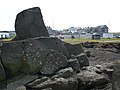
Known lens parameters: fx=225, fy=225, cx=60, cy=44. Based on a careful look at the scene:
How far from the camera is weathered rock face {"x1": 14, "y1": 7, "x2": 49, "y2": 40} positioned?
1192 centimetres

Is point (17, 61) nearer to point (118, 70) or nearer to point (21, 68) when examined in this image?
point (21, 68)

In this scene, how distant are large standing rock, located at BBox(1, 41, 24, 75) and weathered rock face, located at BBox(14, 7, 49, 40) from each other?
193 cm

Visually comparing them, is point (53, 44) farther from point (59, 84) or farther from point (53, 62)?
point (59, 84)

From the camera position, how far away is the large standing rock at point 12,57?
964 cm

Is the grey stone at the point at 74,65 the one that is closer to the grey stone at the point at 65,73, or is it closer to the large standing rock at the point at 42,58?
the large standing rock at the point at 42,58

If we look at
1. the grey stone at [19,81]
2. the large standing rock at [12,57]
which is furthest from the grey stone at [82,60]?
the large standing rock at [12,57]

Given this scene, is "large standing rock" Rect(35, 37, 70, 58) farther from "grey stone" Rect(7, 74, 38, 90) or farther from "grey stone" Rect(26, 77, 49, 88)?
"grey stone" Rect(26, 77, 49, 88)

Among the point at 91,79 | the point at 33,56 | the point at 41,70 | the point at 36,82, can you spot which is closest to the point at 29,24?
the point at 33,56

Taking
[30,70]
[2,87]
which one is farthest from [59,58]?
[2,87]

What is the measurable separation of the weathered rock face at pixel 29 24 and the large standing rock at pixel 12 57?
1.93 metres

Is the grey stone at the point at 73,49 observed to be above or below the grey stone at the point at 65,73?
above

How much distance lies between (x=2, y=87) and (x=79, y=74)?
134 inches

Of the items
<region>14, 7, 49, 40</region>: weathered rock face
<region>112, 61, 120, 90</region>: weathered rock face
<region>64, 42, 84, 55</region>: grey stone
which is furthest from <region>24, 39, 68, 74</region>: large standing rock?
<region>112, 61, 120, 90</region>: weathered rock face

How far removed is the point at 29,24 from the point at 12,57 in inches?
109
